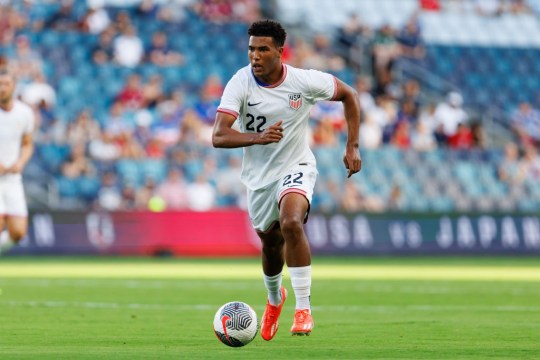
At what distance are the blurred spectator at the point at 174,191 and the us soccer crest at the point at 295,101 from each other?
1422 centimetres

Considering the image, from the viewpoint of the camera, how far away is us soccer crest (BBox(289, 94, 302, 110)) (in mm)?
9484

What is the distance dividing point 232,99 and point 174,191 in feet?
47.9

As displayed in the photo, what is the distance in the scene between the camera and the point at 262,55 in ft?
30.4

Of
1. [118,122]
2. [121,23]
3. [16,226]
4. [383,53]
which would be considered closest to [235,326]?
[16,226]

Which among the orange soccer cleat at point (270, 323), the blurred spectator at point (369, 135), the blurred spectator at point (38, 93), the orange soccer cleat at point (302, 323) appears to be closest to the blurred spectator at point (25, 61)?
the blurred spectator at point (38, 93)

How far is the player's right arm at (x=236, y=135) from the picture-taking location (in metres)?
8.81

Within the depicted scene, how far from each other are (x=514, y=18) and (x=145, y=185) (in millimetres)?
15954

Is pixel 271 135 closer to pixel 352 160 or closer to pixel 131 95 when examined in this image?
pixel 352 160

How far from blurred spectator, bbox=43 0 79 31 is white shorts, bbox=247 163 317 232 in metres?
17.7

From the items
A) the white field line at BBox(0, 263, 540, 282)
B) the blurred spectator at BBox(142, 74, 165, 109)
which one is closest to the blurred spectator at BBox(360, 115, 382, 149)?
the blurred spectator at BBox(142, 74, 165, 109)

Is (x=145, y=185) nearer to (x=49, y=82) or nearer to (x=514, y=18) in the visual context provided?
(x=49, y=82)

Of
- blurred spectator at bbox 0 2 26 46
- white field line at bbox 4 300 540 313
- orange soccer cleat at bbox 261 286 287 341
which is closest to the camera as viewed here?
orange soccer cleat at bbox 261 286 287 341

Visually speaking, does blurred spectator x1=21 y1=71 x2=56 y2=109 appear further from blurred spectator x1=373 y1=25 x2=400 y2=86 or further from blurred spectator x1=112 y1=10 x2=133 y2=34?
blurred spectator x1=373 y1=25 x2=400 y2=86

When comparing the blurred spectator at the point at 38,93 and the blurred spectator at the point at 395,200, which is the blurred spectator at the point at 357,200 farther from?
the blurred spectator at the point at 38,93
